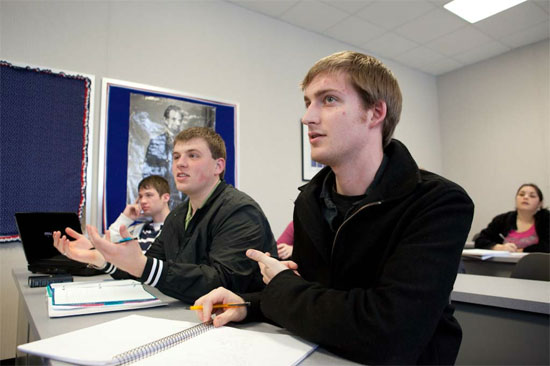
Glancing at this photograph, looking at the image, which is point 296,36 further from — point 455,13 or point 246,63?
point 455,13

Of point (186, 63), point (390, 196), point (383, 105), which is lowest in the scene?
point (390, 196)

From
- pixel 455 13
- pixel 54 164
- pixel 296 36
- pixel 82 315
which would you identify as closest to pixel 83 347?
pixel 82 315

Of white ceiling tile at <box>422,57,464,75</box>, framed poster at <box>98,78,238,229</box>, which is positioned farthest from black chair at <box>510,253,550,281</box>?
white ceiling tile at <box>422,57,464,75</box>

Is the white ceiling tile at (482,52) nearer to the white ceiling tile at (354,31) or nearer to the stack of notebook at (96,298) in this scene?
the white ceiling tile at (354,31)

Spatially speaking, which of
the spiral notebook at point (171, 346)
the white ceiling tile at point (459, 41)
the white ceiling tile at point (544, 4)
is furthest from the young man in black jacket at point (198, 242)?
the white ceiling tile at point (544, 4)

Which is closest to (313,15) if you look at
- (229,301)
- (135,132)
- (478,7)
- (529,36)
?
(478,7)

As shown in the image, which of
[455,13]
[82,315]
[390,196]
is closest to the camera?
[390,196]

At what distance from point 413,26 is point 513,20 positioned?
1068 millimetres

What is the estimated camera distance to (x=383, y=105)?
1.02 metres

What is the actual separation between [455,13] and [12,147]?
4076mm

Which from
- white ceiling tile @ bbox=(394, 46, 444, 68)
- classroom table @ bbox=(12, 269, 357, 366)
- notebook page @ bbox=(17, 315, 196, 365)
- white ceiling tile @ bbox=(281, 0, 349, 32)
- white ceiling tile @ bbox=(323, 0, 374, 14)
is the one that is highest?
white ceiling tile @ bbox=(394, 46, 444, 68)

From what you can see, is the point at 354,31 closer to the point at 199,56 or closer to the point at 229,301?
the point at 199,56

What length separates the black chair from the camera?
1.95m

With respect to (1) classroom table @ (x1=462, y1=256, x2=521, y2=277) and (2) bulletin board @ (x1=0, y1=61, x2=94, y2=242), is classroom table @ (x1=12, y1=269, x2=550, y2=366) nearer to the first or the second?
(2) bulletin board @ (x1=0, y1=61, x2=94, y2=242)
